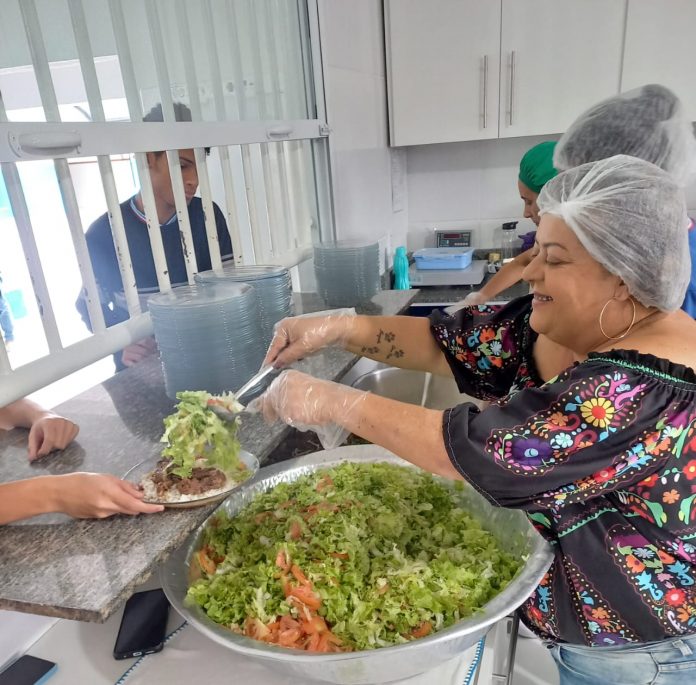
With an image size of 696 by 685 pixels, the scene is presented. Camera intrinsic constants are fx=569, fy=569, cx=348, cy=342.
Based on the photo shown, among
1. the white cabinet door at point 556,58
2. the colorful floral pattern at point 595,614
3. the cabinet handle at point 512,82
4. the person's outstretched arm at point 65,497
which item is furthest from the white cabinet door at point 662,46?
the person's outstretched arm at point 65,497

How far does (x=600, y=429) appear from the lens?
84cm

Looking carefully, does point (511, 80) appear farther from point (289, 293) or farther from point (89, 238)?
point (89, 238)

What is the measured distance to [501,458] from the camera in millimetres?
879

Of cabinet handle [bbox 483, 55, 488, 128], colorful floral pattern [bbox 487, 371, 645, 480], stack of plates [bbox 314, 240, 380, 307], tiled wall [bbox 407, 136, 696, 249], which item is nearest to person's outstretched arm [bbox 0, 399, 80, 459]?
colorful floral pattern [bbox 487, 371, 645, 480]

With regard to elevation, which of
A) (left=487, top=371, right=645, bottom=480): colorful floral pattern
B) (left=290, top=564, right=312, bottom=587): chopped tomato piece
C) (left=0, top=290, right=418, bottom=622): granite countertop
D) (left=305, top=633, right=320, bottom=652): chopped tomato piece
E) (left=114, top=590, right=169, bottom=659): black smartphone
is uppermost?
(left=487, top=371, right=645, bottom=480): colorful floral pattern

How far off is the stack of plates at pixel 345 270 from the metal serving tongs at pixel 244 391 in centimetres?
82

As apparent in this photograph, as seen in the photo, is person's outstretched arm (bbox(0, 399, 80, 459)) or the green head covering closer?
person's outstretched arm (bbox(0, 399, 80, 459))

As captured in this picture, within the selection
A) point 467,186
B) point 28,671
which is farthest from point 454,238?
point 28,671

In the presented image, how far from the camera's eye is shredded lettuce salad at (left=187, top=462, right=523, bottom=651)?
3.09 feet

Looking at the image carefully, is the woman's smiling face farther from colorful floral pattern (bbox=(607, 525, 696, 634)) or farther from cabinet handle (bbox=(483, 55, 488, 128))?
cabinet handle (bbox=(483, 55, 488, 128))

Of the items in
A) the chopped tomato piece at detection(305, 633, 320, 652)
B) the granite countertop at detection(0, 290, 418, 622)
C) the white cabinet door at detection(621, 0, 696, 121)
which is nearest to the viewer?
the granite countertop at detection(0, 290, 418, 622)

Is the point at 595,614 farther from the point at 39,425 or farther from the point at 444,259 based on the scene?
the point at 444,259

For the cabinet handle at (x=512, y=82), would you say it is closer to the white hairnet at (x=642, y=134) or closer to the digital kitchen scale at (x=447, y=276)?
the digital kitchen scale at (x=447, y=276)

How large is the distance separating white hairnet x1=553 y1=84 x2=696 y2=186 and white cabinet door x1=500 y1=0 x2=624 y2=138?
131 cm
